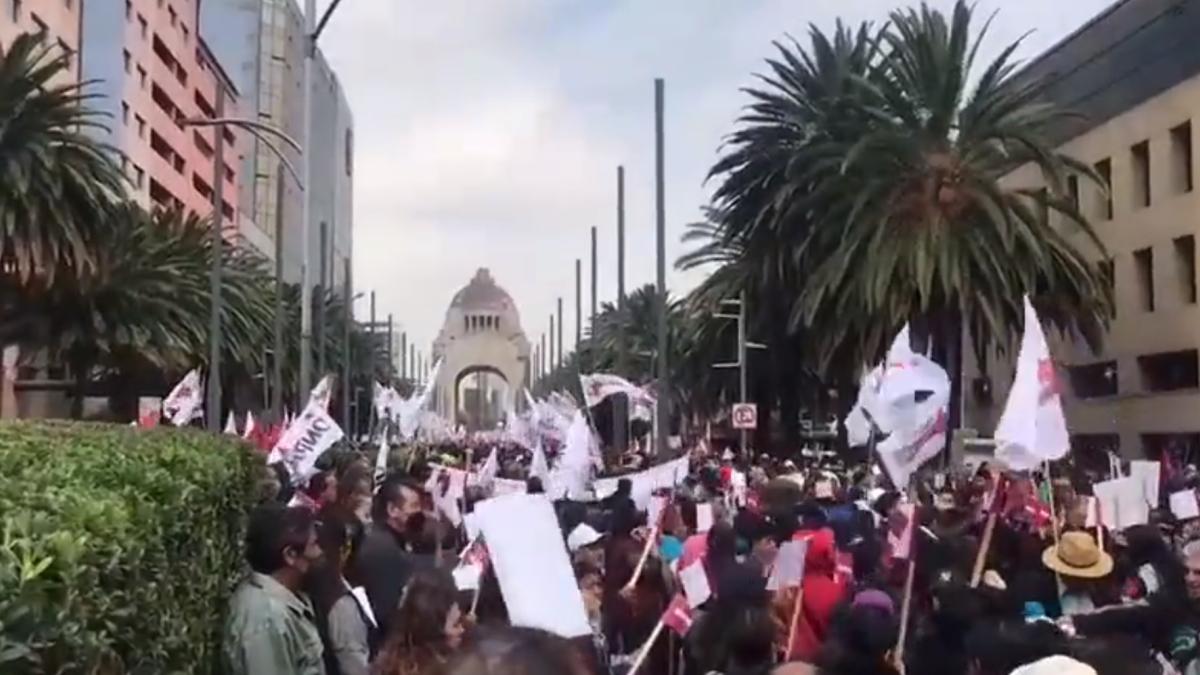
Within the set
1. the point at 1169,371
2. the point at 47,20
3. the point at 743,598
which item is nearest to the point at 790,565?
the point at 743,598

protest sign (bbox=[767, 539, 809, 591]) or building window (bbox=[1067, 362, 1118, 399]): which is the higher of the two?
building window (bbox=[1067, 362, 1118, 399])

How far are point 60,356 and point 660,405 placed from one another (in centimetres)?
1423

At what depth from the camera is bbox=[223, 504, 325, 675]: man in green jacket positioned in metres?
7.28

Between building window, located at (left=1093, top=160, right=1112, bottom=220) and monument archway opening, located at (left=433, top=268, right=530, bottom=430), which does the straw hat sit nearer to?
building window, located at (left=1093, top=160, right=1112, bottom=220)

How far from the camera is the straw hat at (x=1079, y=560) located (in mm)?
9570

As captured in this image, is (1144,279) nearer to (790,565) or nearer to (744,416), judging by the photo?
(744,416)

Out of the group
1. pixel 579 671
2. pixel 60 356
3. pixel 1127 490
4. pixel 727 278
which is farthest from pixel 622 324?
pixel 579 671

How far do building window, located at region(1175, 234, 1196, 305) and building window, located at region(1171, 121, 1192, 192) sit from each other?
1.37 metres

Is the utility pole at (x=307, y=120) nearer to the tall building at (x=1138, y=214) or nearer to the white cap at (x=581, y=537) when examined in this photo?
the tall building at (x=1138, y=214)

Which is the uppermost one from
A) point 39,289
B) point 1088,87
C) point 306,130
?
point 1088,87

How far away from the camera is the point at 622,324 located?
4812 cm

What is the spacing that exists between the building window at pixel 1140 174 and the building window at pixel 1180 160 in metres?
2.28

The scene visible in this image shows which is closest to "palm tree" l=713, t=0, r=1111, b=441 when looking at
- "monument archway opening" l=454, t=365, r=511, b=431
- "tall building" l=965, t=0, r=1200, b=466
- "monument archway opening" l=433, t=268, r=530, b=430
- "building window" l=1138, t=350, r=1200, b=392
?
"tall building" l=965, t=0, r=1200, b=466

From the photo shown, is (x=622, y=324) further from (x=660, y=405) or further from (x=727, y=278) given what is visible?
(x=660, y=405)
